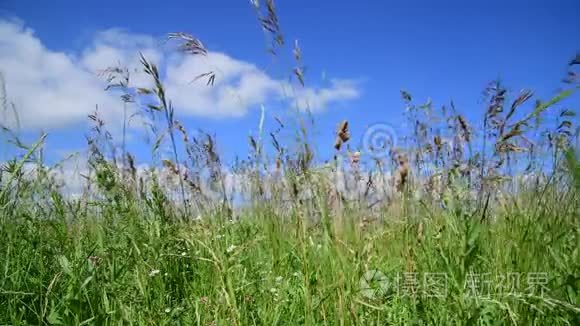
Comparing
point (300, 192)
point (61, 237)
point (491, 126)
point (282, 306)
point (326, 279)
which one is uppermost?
point (491, 126)

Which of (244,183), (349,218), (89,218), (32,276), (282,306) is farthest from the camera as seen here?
(244,183)

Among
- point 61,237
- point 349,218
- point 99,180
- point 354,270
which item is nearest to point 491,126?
point 349,218

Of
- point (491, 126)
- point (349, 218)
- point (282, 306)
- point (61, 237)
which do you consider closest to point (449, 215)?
point (349, 218)

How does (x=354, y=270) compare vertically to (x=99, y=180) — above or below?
below

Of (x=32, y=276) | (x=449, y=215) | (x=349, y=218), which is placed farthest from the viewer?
(x=32, y=276)

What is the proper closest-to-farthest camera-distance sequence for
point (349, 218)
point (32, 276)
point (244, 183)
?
point (349, 218) → point (32, 276) → point (244, 183)

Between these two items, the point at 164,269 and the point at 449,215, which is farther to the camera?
the point at 164,269

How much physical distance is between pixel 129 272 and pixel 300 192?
116cm

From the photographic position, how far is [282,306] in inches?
87.3

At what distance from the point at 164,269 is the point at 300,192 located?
1.06m

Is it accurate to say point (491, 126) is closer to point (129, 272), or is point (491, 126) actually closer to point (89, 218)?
point (129, 272)

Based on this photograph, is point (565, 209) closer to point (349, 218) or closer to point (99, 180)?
point (349, 218)

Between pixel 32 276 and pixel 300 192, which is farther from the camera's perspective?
pixel 32 276

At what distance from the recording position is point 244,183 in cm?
419
